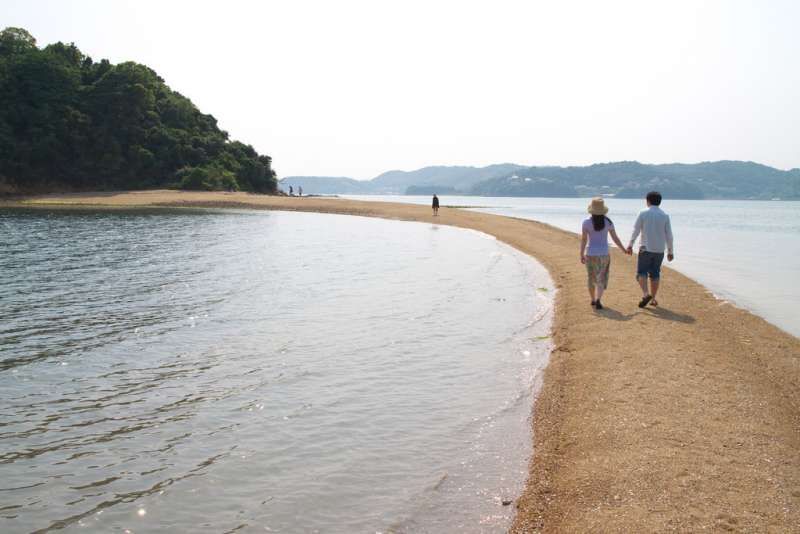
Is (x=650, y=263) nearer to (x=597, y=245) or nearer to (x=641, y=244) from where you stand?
(x=641, y=244)

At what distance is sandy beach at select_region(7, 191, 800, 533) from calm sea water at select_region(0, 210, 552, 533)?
20.3 inches

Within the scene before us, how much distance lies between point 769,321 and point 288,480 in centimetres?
1283

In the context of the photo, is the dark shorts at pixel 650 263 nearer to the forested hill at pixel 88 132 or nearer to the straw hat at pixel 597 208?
the straw hat at pixel 597 208

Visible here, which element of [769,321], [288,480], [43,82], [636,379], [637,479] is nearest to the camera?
[637,479]

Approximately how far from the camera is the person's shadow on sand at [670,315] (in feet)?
41.0

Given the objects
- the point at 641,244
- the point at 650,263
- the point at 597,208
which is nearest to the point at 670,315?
the point at 650,263

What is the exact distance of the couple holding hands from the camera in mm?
12977

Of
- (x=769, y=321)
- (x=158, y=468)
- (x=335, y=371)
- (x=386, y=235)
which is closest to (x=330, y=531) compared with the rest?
(x=158, y=468)

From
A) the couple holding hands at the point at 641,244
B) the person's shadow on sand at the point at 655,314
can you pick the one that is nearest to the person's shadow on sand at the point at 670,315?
the person's shadow on sand at the point at 655,314

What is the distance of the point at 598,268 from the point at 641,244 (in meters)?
1.10

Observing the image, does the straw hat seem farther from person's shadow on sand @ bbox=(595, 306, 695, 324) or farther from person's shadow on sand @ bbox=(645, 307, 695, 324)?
person's shadow on sand @ bbox=(645, 307, 695, 324)

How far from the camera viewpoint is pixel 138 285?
17.1 m

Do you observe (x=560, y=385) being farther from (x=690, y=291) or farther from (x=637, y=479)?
(x=690, y=291)

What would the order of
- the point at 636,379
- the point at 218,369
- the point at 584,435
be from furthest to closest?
the point at 218,369, the point at 636,379, the point at 584,435
